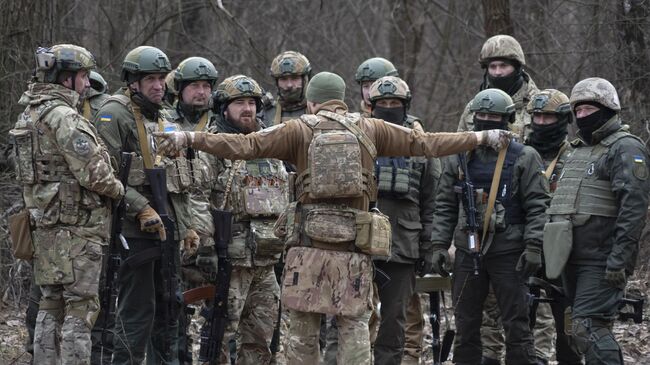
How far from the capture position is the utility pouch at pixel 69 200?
777cm

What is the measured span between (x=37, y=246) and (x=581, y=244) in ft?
13.1

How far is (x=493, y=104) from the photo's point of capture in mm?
8922

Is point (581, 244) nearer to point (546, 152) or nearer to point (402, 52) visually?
point (546, 152)

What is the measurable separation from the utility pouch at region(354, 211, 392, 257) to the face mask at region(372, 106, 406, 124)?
174 centimetres

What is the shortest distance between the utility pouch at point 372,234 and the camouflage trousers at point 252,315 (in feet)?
5.10

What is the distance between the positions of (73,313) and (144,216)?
0.88 metres

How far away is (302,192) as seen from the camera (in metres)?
7.63

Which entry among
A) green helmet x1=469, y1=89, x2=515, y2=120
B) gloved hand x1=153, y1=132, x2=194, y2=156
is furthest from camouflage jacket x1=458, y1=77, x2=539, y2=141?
gloved hand x1=153, y1=132, x2=194, y2=156

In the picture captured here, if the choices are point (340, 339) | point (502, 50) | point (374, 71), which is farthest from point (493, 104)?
point (340, 339)

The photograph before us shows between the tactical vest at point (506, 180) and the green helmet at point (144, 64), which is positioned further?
the tactical vest at point (506, 180)

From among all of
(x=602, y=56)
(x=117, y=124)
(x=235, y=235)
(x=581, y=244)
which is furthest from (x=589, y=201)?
(x=602, y=56)

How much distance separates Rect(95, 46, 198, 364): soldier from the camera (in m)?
8.28

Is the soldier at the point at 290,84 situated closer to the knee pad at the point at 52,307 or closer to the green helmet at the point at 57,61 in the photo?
the green helmet at the point at 57,61

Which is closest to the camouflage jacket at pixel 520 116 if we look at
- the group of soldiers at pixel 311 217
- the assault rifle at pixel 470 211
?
the group of soldiers at pixel 311 217
